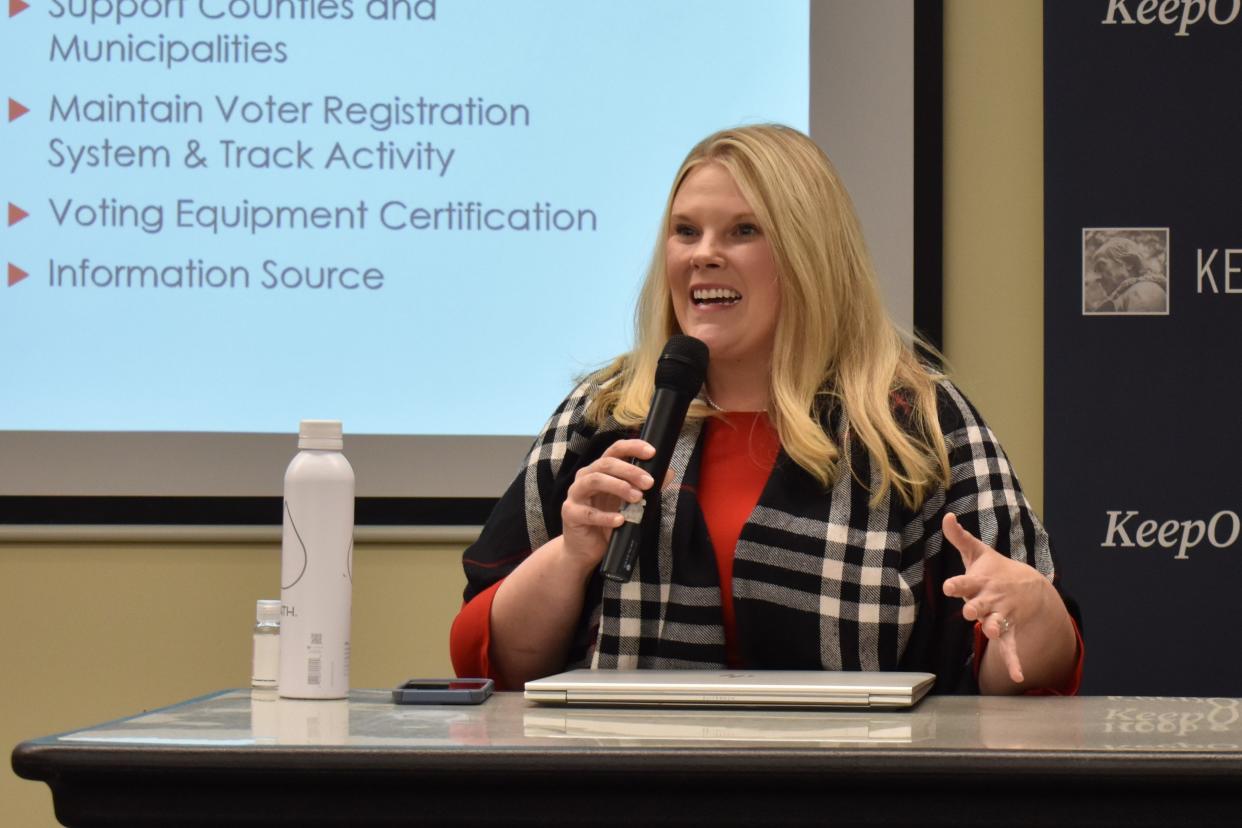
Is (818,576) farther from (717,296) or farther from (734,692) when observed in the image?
(734,692)

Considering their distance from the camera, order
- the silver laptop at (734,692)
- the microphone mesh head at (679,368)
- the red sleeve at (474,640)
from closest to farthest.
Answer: the silver laptop at (734,692) → the microphone mesh head at (679,368) → the red sleeve at (474,640)

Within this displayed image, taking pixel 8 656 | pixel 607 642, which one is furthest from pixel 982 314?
pixel 8 656

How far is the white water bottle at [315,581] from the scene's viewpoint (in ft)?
4.53

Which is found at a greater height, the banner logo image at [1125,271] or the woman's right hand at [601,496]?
the banner logo image at [1125,271]

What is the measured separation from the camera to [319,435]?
141 centimetres

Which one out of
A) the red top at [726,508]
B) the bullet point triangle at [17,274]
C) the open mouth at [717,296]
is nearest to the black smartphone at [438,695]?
the red top at [726,508]

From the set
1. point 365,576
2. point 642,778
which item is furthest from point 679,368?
point 365,576

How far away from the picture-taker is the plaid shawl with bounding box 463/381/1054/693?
1809mm

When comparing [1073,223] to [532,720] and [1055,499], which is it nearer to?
[1055,499]

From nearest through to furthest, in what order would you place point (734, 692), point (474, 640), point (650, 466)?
point (734, 692) < point (650, 466) < point (474, 640)

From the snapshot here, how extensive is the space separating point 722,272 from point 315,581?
81 cm

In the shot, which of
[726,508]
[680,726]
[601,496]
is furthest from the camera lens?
[726,508]

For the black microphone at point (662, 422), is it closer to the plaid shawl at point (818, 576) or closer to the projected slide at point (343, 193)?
the plaid shawl at point (818, 576)

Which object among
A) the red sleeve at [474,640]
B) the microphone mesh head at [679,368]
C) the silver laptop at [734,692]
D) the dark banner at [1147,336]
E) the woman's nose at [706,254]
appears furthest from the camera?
the dark banner at [1147,336]
